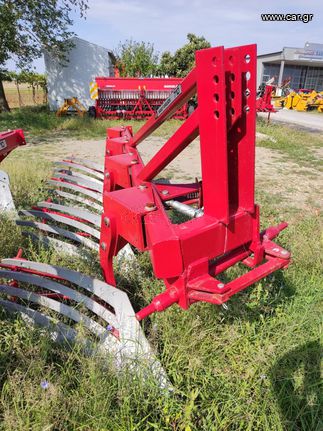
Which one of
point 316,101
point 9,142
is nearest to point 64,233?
point 9,142

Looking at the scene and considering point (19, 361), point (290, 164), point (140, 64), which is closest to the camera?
point (19, 361)

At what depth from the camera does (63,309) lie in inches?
75.8

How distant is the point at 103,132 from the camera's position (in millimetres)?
10727

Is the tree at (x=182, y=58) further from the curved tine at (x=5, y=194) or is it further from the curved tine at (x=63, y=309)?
the curved tine at (x=63, y=309)

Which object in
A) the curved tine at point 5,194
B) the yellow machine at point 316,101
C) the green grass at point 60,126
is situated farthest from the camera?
the yellow machine at point 316,101

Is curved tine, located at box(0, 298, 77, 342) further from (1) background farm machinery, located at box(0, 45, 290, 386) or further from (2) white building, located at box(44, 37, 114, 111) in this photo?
(2) white building, located at box(44, 37, 114, 111)

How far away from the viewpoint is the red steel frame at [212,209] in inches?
55.9

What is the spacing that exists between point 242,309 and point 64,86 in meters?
15.9

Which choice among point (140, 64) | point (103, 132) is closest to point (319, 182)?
point (103, 132)

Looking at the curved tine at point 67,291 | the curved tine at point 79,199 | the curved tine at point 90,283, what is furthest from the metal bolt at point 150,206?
the curved tine at point 79,199

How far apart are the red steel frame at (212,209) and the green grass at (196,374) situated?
0.40 m

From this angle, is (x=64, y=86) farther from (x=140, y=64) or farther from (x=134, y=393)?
(x=134, y=393)

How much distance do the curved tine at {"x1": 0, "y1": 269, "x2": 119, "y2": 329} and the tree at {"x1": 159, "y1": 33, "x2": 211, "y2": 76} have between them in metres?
25.0

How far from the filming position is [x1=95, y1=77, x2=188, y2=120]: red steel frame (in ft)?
40.0
